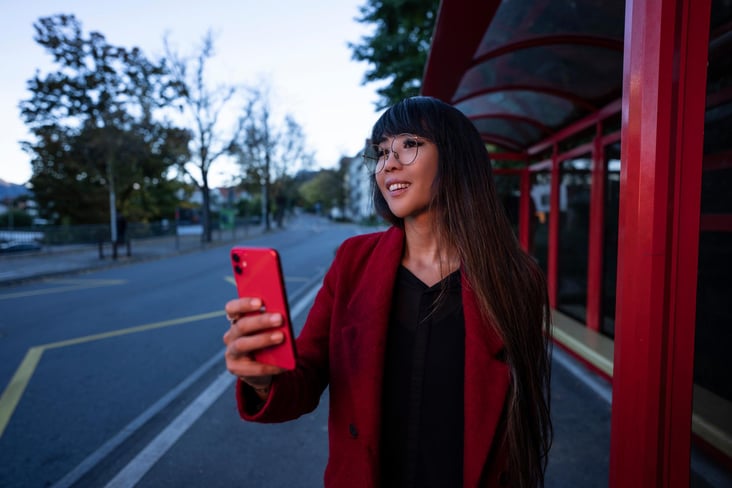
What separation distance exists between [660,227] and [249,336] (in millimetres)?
1104

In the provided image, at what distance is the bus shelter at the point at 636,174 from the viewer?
46.1 inches

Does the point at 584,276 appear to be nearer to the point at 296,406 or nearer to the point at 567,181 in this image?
the point at 567,181

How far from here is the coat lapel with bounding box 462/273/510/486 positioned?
125 centimetres

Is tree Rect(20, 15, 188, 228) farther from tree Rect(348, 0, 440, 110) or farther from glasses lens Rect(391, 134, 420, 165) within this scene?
glasses lens Rect(391, 134, 420, 165)

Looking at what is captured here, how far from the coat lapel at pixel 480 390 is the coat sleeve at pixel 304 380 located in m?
0.46

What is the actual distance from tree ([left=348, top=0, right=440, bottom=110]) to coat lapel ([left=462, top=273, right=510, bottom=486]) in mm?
8901

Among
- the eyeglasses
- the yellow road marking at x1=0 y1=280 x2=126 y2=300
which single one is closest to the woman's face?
the eyeglasses

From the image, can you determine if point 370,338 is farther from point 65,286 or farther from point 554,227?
point 65,286

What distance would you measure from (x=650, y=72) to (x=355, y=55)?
10996 millimetres

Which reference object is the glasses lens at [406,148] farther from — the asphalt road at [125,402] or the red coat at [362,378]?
the asphalt road at [125,402]

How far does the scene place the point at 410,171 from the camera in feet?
4.75

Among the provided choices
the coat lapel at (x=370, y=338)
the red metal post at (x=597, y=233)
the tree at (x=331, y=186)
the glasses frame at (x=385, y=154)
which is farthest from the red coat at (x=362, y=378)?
the tree at (x=331, y=186)

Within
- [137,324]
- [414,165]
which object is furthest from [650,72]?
[137,324]

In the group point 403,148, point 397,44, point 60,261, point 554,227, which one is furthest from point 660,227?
point 60,261
